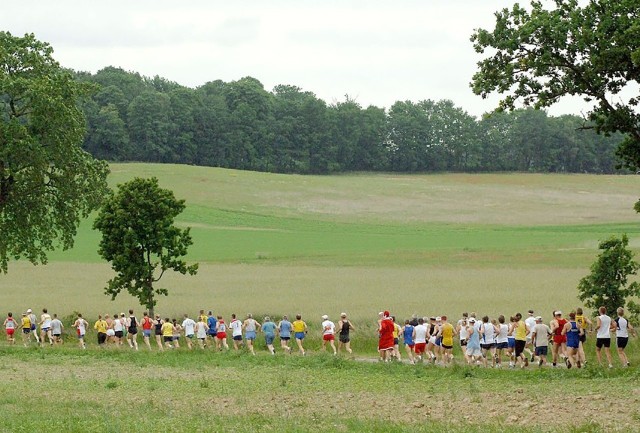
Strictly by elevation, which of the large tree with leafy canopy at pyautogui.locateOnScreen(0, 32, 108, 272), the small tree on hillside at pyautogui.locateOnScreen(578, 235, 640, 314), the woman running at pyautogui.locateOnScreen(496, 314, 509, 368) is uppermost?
the large tree with leafy canopy at pyautogui.locateOnScreen(0, 32, 108, 272)

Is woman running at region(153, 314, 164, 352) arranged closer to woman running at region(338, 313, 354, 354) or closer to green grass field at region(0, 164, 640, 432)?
green grass field at region(0, 164, 640, 432)

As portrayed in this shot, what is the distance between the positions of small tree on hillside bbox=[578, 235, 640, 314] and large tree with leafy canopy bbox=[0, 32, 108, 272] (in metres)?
19.3

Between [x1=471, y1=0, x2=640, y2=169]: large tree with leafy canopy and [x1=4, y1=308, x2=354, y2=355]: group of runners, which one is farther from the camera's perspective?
[x1=4, y1=308, x2=354, y2=355]: group of runners

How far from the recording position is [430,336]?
3131 centimetres

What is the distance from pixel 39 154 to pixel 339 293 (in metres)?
17.6

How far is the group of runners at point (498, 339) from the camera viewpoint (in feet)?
91.9

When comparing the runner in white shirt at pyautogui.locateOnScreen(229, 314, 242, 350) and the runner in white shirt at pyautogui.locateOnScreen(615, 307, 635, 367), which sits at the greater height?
the runner in white shirt at pyautogui.locateOnScreen(615, 307, 635, 367)

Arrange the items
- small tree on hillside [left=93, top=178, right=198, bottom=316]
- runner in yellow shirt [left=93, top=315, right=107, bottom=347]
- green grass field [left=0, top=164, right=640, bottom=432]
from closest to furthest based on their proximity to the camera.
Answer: green grass field [left=0, top=164, right=640, bottom=432]
runner in yellow shirt [left=93, top=315, right=107, bottom=347]
small tree on hillside [left=93, top=178, right=198, bottom=316]

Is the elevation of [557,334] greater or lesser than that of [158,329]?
greater

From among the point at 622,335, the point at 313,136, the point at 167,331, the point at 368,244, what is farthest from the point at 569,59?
the point at 313,136

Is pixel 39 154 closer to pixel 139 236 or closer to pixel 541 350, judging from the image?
pixel 139 236

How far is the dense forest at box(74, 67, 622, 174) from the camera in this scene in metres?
152

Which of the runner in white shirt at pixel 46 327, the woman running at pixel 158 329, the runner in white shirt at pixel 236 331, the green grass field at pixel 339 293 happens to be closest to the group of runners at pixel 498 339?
the green grass field at pixel 339 293

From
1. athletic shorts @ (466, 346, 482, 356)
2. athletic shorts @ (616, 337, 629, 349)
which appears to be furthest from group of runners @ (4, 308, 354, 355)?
athletic shorts @ (616, 337, 629, 349)
